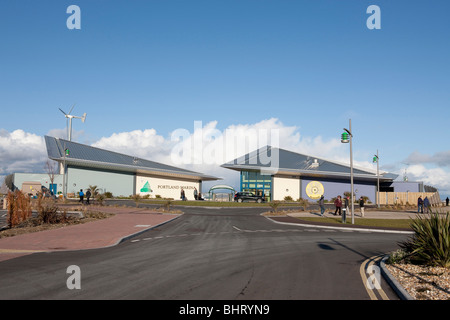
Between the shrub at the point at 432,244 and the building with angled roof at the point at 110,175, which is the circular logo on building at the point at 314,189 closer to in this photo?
the building with angled roof at the point at 110,175

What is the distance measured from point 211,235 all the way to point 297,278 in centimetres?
870

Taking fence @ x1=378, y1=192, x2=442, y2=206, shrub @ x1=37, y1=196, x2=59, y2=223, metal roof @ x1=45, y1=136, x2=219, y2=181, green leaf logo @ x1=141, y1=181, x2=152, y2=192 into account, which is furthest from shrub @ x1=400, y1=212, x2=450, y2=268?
green leaf logo @ x1=141, y1=181, x2=152, y2=192

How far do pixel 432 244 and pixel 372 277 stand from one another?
2.23 metres

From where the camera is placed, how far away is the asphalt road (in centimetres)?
675

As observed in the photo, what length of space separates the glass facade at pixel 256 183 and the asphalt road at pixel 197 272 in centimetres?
4661

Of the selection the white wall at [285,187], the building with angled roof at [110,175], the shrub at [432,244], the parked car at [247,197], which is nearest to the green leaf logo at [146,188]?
the building with angled roof at [110,175]

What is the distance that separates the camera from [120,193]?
58.6 metres

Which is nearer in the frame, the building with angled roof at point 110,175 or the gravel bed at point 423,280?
the gravel bed at point 423,280

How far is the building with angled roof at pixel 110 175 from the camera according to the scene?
55.7 meters

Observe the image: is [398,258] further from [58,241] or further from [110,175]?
[110,175]

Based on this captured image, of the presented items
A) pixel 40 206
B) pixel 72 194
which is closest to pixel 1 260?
pixel 40 206

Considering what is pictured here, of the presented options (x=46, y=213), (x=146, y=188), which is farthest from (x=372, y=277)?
(x=146, y=188)
